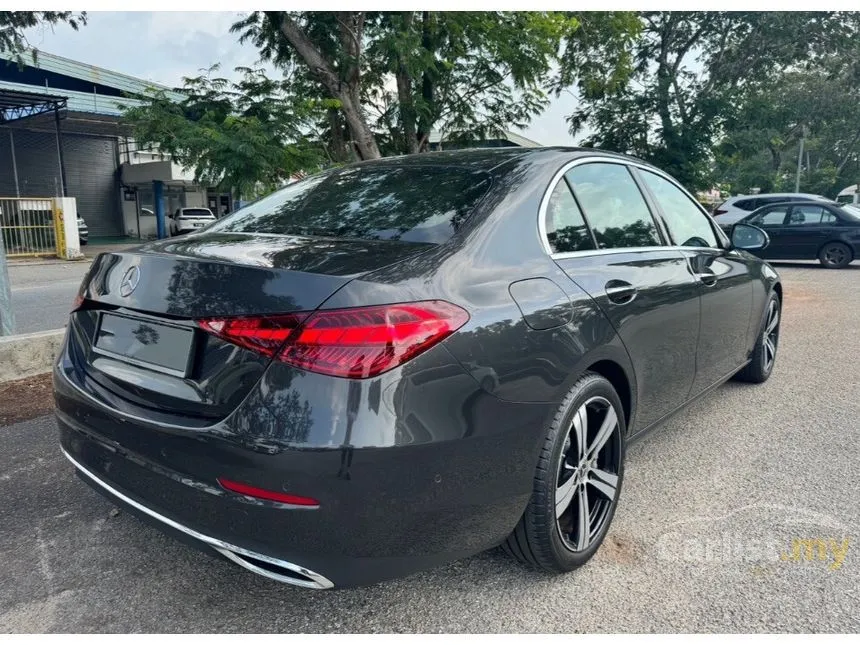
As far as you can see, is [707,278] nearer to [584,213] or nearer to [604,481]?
[584,213]

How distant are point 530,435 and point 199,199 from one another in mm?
37953

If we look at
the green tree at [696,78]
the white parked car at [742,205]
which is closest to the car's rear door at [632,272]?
the white parked car at [742,205]

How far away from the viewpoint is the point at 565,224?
262 cm

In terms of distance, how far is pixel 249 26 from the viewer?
1195cm

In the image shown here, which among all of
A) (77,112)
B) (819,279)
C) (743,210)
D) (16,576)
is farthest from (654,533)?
(77,112)

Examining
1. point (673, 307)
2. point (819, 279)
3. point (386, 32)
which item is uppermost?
point (386, 32)

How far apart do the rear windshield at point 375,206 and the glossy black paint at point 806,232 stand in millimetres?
13537

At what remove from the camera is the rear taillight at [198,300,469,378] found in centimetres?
175

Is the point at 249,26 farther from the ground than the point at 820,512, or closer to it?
farther from the ground

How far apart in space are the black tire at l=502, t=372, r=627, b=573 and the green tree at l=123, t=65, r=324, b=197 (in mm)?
7026

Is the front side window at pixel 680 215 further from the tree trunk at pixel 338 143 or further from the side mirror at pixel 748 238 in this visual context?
the tree trunk at pixel 338 143

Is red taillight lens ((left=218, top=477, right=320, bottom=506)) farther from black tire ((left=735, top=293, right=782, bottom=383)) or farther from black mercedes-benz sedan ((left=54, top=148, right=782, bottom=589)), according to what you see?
black tire ((left=735, top=293, right=782, bottom=383))

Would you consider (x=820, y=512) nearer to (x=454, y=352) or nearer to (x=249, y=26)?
(x=454, y=352)

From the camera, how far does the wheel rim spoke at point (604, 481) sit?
100 inches
